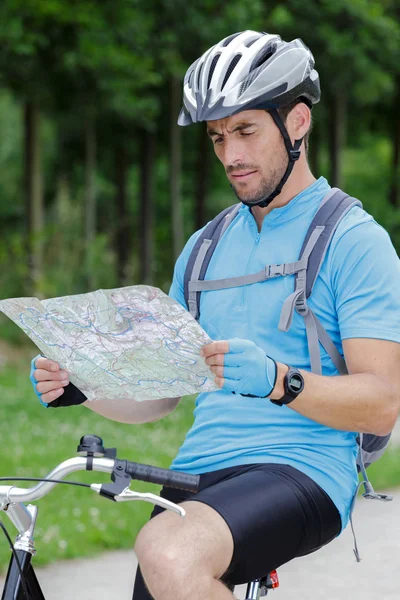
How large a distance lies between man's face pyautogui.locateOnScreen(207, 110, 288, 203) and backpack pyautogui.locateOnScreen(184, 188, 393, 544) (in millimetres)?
182

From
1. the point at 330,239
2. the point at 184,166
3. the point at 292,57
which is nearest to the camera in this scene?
the point at 330,239

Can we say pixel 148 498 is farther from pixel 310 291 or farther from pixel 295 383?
pixel 310 291

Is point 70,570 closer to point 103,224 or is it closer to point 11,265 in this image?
point 11,265

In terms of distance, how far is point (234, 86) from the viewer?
2.90 metres

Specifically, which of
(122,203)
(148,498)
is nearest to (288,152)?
(148,498)

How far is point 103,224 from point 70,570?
27602 millimetres

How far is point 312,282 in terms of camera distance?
9.15 ft

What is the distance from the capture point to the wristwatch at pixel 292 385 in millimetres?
2531

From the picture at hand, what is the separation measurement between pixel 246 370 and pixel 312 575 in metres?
3.66

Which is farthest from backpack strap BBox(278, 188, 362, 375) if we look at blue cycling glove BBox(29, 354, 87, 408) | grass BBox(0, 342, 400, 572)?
grass BBox(0, 342, 400, 572)

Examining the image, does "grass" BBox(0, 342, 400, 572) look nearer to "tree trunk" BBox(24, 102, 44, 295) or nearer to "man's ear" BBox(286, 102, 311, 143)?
"man's ear" BBox(286, 102, 311, 143)

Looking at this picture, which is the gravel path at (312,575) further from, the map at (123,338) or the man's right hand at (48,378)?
the map at (123,338)

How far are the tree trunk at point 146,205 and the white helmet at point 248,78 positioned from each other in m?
19.9

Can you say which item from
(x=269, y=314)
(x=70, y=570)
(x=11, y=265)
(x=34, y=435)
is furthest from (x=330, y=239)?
(x=11, y=265)
